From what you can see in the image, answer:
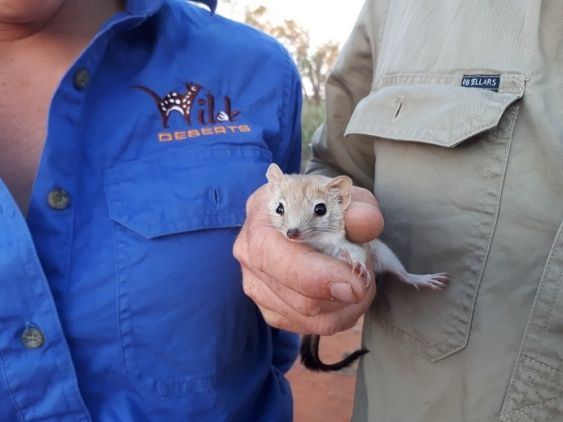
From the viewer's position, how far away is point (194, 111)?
2.04m

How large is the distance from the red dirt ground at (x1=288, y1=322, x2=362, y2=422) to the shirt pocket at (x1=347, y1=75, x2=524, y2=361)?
13.3 ft

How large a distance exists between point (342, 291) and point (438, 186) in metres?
0.60

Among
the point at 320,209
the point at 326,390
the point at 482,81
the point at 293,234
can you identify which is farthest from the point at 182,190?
the point at 326,390

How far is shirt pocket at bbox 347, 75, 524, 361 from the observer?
5.62 feet

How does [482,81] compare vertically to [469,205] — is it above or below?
above

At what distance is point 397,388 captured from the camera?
2.01 meters

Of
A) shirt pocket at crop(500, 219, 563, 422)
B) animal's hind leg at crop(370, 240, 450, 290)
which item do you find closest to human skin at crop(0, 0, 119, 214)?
animal's hind leg at crop(370, 240, 450, 290)

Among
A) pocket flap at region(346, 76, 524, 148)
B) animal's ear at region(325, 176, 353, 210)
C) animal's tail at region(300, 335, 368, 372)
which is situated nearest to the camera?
pocket flap at region(346, 76, 524, 148)

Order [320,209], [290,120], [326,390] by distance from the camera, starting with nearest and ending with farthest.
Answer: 1. [320,209]
2. [290,120]
3. [326,390]

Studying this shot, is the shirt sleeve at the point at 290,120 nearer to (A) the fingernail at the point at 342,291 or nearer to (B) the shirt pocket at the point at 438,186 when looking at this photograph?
(B) the shirt pocket at the point at 438,186

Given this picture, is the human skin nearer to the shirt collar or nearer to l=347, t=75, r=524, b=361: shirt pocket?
the shirt collar

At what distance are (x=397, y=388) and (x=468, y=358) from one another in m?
0.36

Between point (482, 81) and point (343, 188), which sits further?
point (343, 188)

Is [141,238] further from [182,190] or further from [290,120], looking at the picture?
[290,120]
